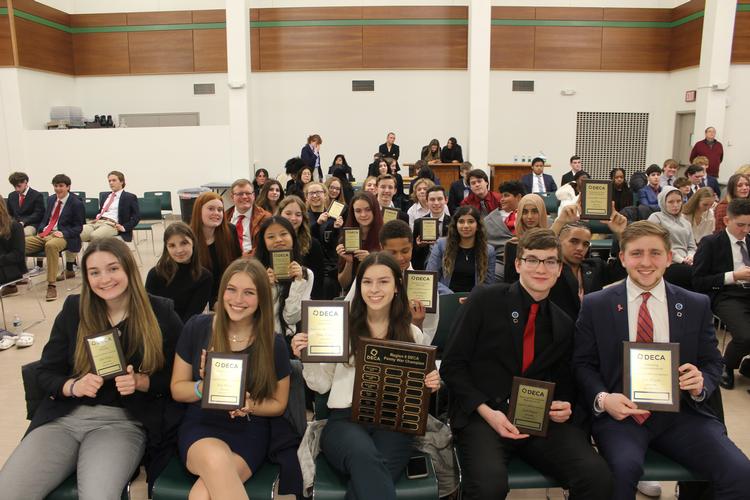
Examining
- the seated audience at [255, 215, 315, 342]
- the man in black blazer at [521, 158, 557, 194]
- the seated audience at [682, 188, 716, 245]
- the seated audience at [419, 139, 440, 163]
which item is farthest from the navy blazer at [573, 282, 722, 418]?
the seated audience at [419, 139, 440, 163]

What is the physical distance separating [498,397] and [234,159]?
1145 centimetres

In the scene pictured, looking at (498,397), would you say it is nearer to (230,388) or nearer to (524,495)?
(524,495)

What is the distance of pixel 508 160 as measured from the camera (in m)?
14.1

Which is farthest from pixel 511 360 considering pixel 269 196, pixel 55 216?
pixel 55 216

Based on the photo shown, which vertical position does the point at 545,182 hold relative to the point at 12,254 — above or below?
above

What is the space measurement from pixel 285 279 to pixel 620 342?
2.09 meters

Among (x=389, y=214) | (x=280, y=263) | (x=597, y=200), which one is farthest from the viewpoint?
(x=389, y=214)

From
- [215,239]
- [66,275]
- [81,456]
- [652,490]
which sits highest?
[215,239]

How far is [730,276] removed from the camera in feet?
14.1

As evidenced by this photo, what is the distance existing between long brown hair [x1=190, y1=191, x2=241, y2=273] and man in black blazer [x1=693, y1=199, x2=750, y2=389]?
381 centimetres

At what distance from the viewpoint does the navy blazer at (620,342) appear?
A: 259 cm

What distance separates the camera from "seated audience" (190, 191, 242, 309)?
453 cm

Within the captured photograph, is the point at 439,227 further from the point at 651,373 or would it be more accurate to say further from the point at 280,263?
the point at 651,373

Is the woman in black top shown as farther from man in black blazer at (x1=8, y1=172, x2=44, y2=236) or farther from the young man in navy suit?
man in black blazer at (x1=8, y1=172, x2=44, y2=236)
